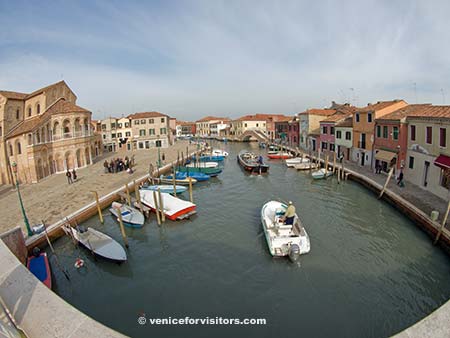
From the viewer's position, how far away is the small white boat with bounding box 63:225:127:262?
12227mm

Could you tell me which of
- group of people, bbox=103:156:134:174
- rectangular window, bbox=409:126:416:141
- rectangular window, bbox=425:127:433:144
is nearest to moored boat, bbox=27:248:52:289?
group of people, bbox=103:156:134:174

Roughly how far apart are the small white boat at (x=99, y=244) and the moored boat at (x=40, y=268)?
188 cm

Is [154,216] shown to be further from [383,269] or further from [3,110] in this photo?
[3,110]

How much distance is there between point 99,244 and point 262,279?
7.86 metres

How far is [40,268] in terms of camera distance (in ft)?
36.6

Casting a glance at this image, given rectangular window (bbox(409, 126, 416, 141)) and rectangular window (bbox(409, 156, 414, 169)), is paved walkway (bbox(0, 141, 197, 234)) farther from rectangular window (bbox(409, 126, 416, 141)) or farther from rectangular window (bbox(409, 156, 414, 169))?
rectangular window (bbox(409, 126, 416, 141))

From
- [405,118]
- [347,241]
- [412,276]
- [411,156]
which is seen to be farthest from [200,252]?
[405,118]

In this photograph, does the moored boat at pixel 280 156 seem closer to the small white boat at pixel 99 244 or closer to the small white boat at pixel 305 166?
the small white boat at pixel 305 166

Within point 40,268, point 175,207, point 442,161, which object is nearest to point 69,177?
point 175,207

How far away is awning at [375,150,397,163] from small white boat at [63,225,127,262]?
21796mm

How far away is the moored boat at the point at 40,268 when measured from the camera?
Answer: 34.8 feet


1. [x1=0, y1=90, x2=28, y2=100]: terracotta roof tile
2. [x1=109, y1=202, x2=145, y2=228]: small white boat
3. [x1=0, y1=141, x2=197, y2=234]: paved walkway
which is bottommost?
[x1=109, y1=202, x2=145, y2=228]: small white boat

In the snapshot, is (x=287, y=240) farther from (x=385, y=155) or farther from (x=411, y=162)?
(x=385, y=155)

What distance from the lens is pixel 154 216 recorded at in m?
18.2
